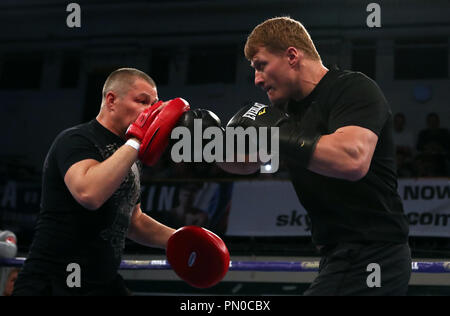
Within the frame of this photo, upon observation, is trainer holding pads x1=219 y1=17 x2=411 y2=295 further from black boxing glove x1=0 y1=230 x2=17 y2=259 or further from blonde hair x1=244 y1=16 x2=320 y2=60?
black boxing glove x1=0 y1=230 x2=17 y2=259

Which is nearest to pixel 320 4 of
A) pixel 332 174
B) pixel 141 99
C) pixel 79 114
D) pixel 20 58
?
pixel 79 114

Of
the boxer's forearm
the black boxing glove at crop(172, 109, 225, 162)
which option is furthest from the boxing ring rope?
the black boxing glove at crop(172, 109, 225, 162)

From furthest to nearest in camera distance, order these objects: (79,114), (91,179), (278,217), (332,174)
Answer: (79,114) → (278,217) → (91,179) → (332,174)

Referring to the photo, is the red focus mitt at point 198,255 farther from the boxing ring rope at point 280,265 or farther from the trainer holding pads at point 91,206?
the boxing ring rope at point 280,265

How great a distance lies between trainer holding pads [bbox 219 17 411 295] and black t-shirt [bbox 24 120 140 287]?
0.77m

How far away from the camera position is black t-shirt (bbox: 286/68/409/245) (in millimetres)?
1866

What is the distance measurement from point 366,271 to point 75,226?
4.08 ft

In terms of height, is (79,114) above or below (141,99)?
above

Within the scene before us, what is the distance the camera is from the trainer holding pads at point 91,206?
2176 millimetres

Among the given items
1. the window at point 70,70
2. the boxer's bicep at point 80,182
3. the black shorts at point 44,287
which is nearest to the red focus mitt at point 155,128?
the boxer's bicep at point 80,182

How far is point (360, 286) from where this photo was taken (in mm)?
1822
